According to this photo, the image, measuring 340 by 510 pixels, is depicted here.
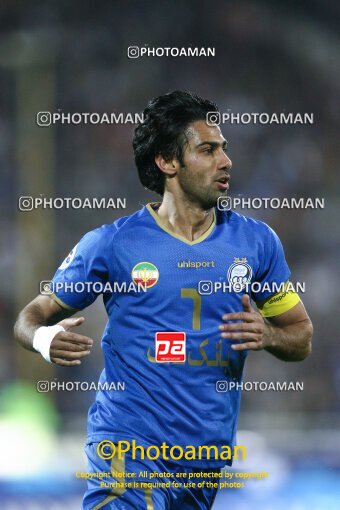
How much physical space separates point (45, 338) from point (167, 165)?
0.83 meters

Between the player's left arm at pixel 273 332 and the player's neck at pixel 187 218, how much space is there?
1.32 feet

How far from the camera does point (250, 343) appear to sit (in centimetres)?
258

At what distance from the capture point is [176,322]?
9.25 ft

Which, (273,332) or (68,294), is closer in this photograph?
(273,332)

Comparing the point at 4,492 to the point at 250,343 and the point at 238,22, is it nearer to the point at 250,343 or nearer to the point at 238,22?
the point at 250,343

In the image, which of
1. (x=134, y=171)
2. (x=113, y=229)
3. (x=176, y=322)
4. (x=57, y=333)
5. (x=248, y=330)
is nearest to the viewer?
(x=248, y=330)

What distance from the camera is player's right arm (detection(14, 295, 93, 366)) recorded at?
2622 mm

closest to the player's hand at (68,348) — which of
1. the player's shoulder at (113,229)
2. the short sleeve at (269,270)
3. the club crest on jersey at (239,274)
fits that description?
the player's shoulder at (113,229)

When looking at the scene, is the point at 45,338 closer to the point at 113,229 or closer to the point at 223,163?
the point at 113,229

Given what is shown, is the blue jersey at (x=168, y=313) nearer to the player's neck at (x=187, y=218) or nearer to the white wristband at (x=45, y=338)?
the player's neck at (x=187, y=218)

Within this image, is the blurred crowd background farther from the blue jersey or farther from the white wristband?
the white wristband

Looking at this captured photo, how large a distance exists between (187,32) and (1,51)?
0.97 m

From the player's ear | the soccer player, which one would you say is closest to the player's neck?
the soccer player

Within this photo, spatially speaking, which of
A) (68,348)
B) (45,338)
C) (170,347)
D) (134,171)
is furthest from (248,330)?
(134,171)
